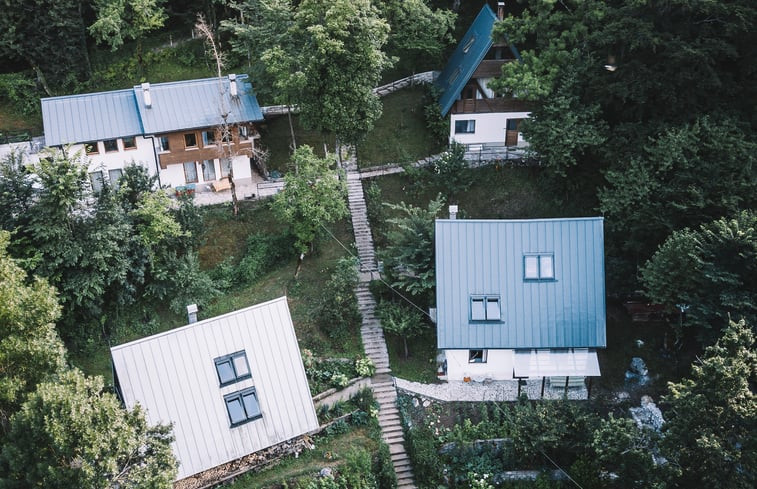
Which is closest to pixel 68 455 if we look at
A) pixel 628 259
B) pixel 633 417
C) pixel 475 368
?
pixel 475 368

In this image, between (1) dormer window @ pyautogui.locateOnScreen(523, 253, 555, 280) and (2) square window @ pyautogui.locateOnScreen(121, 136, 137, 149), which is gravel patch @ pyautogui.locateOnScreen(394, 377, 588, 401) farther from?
(2) square window @ pyautogui.locateOnScreen(121, 136, 137, 149)

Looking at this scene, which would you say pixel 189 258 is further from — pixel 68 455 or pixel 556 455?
pixel 556 455

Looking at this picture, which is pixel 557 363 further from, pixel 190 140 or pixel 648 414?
pixel 190 140

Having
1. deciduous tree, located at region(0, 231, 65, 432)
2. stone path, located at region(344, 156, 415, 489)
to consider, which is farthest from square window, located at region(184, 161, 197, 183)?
deciduous tree, located at region(0, 231, 65, 432)

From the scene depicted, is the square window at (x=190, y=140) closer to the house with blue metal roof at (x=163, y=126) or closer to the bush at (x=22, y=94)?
the house with blue metal roof at (x=163, y=126)

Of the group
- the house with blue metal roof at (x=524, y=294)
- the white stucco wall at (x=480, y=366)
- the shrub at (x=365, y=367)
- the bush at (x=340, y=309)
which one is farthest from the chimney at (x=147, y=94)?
the white stucco wall at (x=480, y=366)

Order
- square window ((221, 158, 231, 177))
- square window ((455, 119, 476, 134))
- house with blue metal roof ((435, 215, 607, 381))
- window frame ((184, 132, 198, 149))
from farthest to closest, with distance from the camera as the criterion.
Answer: square window ((455, 119, 476, 134)), square window ((221, 158, 231, 177)), window frame ((184, 132, 198, 149)), house with blue metal roof ((435, 215, 607, 381))

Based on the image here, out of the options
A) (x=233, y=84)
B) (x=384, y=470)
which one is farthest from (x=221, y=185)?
(x=384, y=470)
